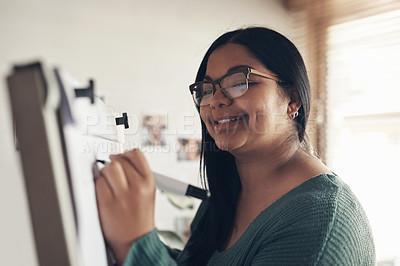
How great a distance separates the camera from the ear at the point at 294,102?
89cm

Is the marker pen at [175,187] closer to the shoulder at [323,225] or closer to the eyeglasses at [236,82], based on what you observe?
the shoulder at [323,225]

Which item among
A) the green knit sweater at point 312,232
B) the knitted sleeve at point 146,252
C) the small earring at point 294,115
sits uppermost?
the small earring at point 294,115

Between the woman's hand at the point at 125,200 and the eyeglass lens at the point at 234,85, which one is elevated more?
the eyeglass lens at the point at 234,85

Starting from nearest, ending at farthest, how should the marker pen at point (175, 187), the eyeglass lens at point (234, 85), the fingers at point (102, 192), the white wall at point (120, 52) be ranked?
the fingers at point (102, 192), the marker pen at point (175, 187), the eyeglass lens at point (234, 85), the white wall at point (120, 52)

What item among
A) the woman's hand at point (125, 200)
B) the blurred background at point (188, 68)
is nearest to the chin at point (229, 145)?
the woman's hand at point (125, 200)

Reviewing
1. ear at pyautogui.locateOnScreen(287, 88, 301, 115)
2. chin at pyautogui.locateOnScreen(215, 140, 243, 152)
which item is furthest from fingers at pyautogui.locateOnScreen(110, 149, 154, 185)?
ear at pyautogui.locateOnScreen(287, 88, 301, 115)

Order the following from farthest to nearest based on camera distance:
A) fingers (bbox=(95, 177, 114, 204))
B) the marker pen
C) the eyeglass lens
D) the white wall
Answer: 1. the white wall
2. the eyeglass lens
3. the marker pen
4. fingers (bbox=(95, 177, 114, 204))

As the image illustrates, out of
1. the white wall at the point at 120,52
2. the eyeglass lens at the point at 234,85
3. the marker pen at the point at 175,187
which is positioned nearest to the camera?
the marker pen at the point at 175,187

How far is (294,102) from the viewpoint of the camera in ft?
2.95

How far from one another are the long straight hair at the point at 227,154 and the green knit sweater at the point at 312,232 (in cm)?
20

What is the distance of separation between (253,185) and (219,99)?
246 millimetres

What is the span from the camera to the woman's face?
823 mm

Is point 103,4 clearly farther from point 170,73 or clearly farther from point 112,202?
point 112,202

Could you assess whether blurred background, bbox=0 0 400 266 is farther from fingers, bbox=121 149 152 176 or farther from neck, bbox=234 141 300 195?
fingers, bbox=121 149 152 176
